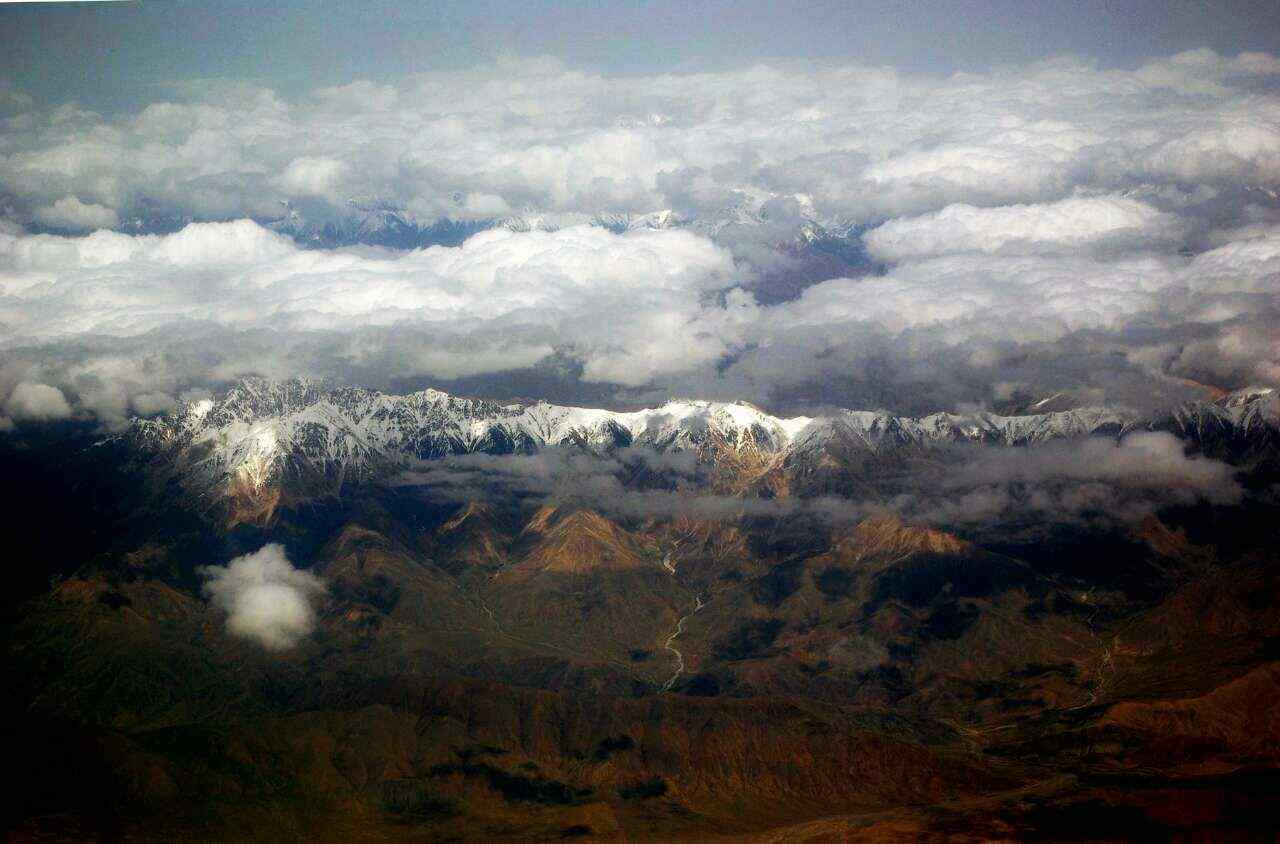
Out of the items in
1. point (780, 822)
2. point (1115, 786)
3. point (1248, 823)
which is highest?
point (1248, 823)

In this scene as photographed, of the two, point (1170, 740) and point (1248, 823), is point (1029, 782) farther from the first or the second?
point (1248, 823)

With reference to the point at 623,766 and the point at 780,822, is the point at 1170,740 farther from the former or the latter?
the point at 623,766

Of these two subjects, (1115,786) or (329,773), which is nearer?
(1115,786)

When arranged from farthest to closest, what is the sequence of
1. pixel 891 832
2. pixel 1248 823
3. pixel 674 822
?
1. pixel 674 822
2. pixel 891 832
3. pixel 1248 823

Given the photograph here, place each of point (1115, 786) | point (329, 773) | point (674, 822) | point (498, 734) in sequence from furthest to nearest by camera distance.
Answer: point (498, 734) → point (329, 773) → point (674, 822) → point (1115, 786)

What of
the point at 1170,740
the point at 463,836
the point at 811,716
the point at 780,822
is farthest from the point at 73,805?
the point at 1170,740

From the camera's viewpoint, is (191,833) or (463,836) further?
(463,836)

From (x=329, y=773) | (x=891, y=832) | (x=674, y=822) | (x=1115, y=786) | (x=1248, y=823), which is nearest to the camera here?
(x=1248, y=823)

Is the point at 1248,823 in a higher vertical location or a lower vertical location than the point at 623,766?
higher

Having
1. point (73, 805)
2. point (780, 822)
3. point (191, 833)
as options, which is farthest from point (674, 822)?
point (73, 805)
